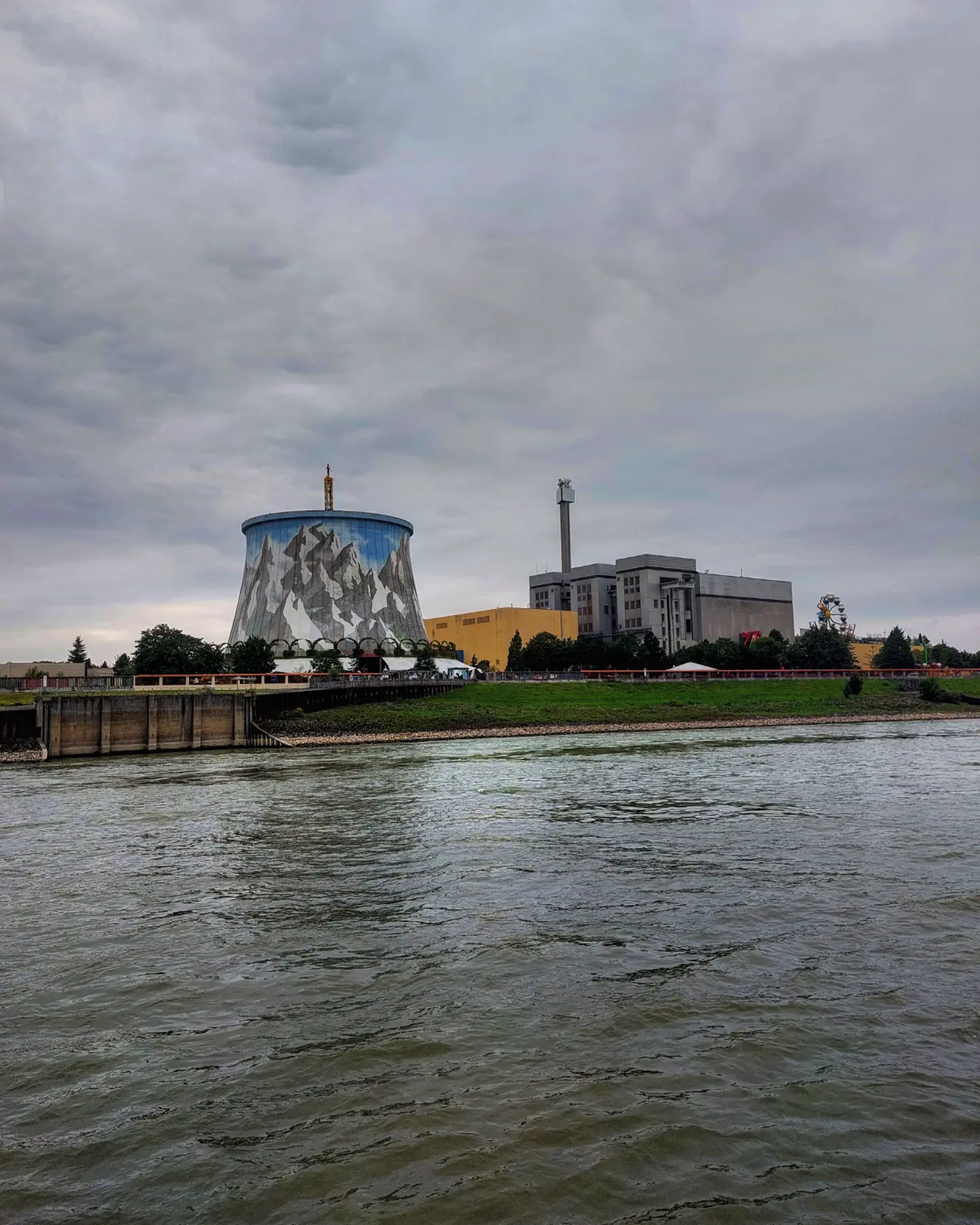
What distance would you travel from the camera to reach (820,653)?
106750 mm

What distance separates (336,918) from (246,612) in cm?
9939

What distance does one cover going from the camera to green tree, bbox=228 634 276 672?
3228 inches

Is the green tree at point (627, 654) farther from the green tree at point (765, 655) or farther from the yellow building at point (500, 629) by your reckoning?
the yellow building at point (500, 629)

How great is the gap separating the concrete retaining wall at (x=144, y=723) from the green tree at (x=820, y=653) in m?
A: 76.0

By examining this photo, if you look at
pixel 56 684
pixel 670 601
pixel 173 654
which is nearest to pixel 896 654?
pixel 670 601

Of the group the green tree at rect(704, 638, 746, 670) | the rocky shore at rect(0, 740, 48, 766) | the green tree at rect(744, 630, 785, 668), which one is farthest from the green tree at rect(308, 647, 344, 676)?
the green tree at rect(744, 630, 785, 668)

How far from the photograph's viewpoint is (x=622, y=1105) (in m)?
6.11

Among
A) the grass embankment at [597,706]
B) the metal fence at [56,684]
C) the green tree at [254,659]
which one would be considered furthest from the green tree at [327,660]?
the metal fence at [56,684]

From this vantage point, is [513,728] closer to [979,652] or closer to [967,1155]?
[967,1155]

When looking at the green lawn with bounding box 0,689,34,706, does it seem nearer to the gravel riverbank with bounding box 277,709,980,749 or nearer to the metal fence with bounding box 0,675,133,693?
the metal fence with bounding box 0,675,133,693

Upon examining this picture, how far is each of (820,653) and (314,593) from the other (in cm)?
6299

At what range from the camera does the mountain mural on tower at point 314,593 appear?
103812 millimetres

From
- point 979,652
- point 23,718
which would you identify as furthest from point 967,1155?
point 979,652

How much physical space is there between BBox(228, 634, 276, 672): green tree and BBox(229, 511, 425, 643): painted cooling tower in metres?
18.3
